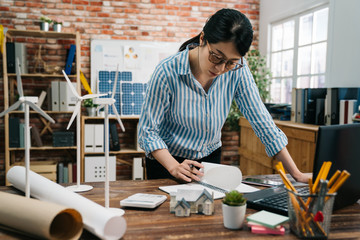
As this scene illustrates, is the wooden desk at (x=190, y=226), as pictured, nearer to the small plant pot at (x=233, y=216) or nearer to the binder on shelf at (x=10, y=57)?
the small plant pot at (x=233, y=216)

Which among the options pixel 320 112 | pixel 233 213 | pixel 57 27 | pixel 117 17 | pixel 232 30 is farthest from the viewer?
pixel 117 17

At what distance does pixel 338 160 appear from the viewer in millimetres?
1021

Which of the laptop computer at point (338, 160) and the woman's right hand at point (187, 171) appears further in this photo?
the woman's right hand at point (187, 171)

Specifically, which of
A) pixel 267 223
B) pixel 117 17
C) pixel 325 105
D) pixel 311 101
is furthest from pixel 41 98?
pixel 267 223

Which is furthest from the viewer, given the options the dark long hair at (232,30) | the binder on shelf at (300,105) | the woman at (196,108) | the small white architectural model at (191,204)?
the binder on shelf at (300,105)

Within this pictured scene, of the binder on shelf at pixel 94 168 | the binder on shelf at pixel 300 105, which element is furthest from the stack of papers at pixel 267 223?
the binder on shelf at pixel 94 168

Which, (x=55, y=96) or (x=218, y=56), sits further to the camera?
(x=55, y=96)

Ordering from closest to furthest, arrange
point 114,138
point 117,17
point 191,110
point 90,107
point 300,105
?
point 191,110 → point 300,105 → point 90,107 → point 114,138 → point 117,17

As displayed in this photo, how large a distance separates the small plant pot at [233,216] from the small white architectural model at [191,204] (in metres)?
0.12

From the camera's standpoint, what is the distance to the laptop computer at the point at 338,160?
38.3 inches

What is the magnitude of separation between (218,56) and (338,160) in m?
0.60

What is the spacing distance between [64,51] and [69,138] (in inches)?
44.4

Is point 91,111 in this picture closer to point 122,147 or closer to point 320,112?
point 122,147

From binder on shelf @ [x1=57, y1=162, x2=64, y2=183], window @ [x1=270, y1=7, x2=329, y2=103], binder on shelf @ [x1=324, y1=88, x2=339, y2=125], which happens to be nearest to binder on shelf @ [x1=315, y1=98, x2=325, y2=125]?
binder on shelf @ [x1=324, y1=88, x2=339, y2=125]
